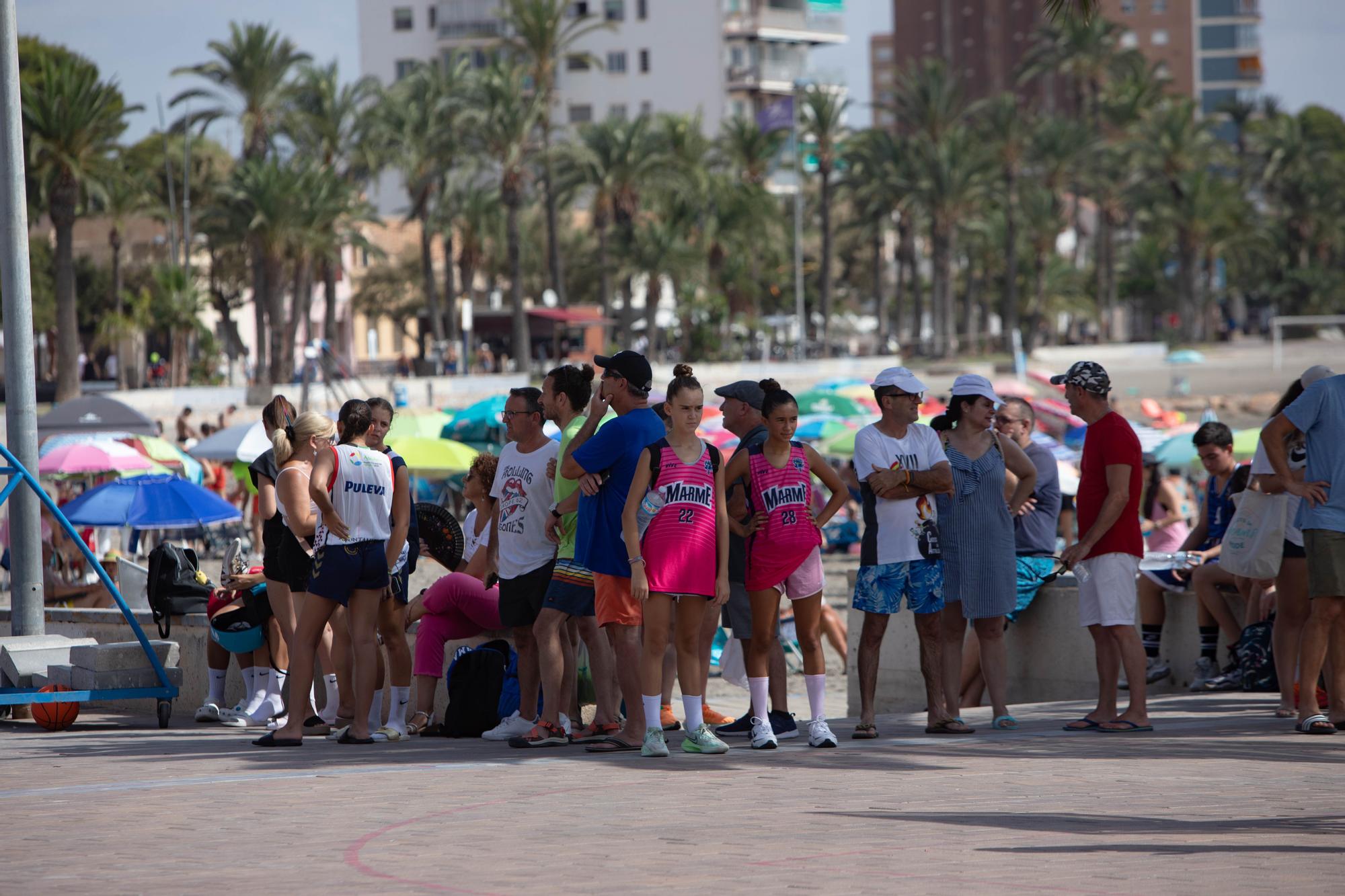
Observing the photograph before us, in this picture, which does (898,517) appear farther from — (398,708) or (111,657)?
Result: (111,657)

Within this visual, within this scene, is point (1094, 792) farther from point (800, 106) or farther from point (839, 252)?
point (839, 252)

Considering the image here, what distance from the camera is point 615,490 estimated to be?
699 centimetres

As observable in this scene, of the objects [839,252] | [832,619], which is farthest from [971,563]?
[839,252]

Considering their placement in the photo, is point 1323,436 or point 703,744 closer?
point 703,744

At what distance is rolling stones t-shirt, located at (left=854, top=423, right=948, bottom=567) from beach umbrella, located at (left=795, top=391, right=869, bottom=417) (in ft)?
60.3

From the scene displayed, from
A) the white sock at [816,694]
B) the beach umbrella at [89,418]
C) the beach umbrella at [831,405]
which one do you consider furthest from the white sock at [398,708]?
the beach umbrella at [831,405]

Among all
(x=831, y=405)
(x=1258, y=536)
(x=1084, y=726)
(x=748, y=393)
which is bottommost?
(x=1084, y=726)

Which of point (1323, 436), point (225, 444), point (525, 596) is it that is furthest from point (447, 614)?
point (225, 444)

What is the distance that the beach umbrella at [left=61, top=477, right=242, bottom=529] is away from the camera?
13672 millimetres

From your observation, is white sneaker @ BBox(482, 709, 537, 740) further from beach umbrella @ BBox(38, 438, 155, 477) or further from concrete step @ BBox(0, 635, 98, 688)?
beach umbrella @ BBox(38, 438, 155, 477)

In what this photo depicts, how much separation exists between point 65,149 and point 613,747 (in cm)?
3735

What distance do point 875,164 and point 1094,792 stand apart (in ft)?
199

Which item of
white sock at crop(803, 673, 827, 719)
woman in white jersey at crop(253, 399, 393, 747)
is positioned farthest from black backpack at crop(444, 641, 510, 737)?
white sock at crop(803, 673, 827, 719)

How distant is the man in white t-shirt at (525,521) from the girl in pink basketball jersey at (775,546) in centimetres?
90
